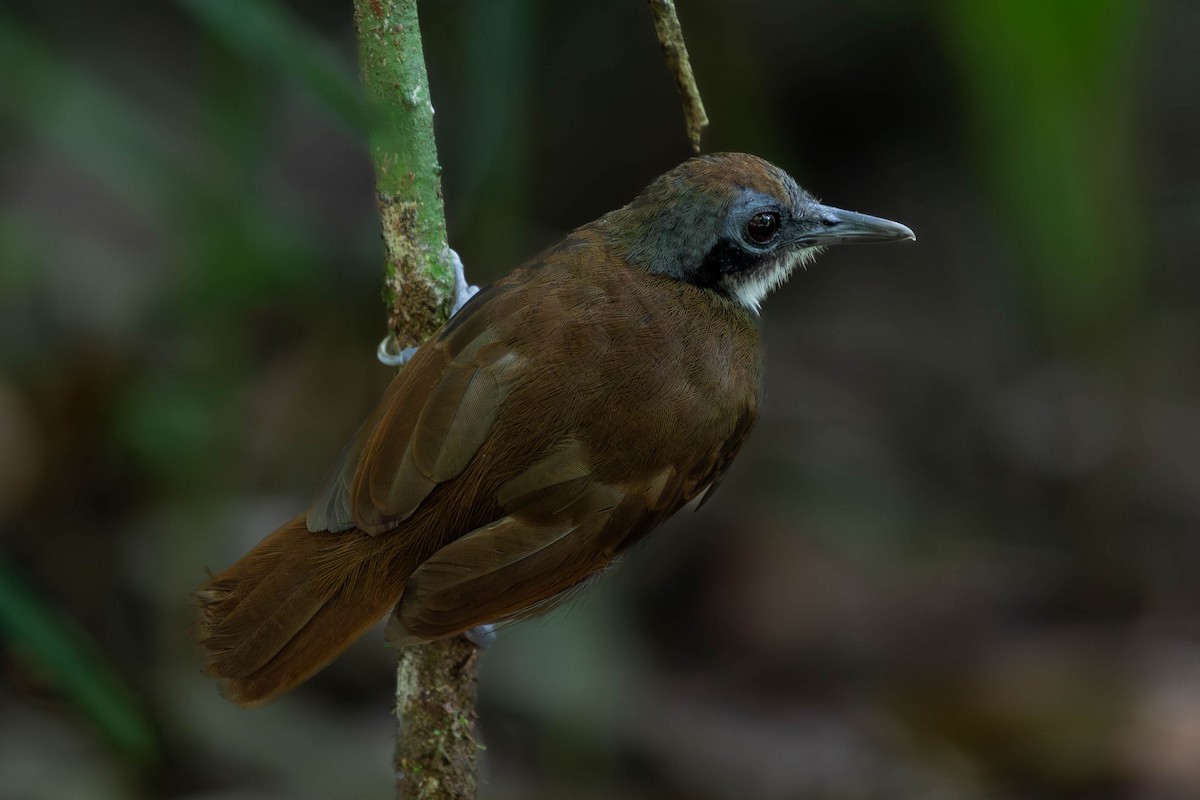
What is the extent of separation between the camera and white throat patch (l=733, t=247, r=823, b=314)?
3.01m

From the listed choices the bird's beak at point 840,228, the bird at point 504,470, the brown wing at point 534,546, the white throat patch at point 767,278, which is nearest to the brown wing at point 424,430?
the bird at point 504,470

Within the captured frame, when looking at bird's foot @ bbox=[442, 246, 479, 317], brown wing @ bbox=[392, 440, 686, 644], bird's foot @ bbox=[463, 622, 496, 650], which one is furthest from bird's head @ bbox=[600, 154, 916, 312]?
bird's foot @ bbox=[463, 622, 496, 650]

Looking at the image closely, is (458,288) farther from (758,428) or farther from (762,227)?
(758,428)

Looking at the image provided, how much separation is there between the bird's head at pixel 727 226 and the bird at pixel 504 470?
35 millimetres

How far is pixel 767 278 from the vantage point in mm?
3053

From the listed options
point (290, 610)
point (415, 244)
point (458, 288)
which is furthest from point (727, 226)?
point (290, 610)

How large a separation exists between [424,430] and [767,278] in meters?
0.88

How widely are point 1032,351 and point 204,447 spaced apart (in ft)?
12.3

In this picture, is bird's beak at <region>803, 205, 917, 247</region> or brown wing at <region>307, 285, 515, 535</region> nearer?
brown wing at <region>307, 285, 515, 535</region>

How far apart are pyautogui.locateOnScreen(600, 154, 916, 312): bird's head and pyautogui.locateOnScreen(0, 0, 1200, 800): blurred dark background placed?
1.39 feet

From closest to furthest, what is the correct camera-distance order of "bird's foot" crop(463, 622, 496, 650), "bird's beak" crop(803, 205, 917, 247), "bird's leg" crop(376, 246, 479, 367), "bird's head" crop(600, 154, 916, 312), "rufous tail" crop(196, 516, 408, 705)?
"rufous tail" crop(196, 516, 408, 705), "bird's foot" crop(463, 622, 496, 650), "bird's leg" crop(376, 246, 479, 367), "bird's head" crop(600, 154, 916, 312), "bird's beak" crop(803, 205, 917, 247)

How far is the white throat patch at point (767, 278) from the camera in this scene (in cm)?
301

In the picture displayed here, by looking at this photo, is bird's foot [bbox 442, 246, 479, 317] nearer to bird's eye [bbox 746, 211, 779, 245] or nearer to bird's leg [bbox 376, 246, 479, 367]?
bird's leg [bbox 376, 246, 479, 367]

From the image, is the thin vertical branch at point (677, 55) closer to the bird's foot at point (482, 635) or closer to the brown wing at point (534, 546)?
the brown wing at point (534, 546)
